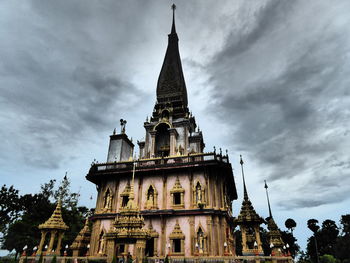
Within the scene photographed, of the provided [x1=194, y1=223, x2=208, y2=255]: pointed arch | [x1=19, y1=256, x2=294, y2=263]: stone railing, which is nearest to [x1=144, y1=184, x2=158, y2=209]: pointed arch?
[x1=194, y1=223, x2=208, y2=255]: pointed arch

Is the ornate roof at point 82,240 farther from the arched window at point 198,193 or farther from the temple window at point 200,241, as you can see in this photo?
the arched window at point 198,193

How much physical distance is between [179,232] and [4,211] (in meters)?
31.5

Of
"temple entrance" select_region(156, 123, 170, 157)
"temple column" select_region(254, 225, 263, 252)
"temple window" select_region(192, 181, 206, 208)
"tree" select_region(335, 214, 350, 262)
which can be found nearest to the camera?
"temple column" select_region(254, 225, 263, 252)

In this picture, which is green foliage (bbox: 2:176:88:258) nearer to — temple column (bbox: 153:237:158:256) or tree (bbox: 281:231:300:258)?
temple column (bbox: 153:237:158:256)

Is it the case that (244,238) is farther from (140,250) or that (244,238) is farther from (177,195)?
(140,250)

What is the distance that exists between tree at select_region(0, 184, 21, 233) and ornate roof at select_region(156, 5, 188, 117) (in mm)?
27264

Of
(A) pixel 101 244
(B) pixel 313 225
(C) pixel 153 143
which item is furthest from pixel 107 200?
(B) pixel 313 225

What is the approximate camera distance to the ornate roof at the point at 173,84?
34.0 meters

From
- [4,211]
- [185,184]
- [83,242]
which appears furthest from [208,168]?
[4,211]

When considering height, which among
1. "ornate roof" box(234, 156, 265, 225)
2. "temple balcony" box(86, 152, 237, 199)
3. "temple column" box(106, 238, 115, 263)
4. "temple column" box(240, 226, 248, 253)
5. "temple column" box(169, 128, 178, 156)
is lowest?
"temple column" box(106, 238, 115, 263)

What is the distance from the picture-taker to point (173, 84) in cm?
3562

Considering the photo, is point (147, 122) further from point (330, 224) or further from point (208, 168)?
point (330, 224)

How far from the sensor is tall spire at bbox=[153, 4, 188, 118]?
3391cm

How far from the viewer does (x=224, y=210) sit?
22.3m
